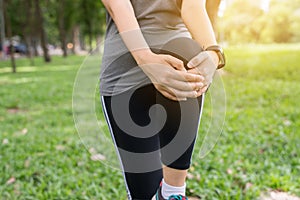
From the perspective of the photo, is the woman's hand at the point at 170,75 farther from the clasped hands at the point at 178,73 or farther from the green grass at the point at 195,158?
the green grass at the point at 195,158

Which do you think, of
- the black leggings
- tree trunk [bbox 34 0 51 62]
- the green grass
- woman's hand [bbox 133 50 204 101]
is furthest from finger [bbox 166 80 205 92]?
tree trunk [bbox 34 0 51 62]

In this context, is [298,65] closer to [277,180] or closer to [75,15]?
[277,180]

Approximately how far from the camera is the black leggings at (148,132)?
1038mm

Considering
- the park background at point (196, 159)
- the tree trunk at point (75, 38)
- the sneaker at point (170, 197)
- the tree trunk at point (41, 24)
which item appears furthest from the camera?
the tree trunk at point (75, 38)

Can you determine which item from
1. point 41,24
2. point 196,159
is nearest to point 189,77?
point 196,159

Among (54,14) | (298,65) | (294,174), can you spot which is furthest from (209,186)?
(54,14)

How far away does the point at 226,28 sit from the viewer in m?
25.2

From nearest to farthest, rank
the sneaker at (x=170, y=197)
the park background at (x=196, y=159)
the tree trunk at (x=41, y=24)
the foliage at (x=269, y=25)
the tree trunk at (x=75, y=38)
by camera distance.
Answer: the sneaker at (x=170, y=197), the park background at (x=196, y=159), the tree trunk at (x=41, y=24), the foliage at (x=269, y=25), the tree trunk at (x=75, y=38)

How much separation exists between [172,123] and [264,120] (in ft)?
10.7

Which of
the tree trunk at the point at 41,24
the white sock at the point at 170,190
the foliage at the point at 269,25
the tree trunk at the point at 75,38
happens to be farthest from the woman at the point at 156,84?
the tree trunk at the point at 75,38

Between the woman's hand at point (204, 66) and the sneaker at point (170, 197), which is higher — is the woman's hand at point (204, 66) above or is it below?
above

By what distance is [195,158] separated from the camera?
9.96 feet

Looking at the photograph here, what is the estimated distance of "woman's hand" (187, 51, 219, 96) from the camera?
3.03ft

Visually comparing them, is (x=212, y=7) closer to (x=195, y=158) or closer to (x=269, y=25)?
(x=195, y=158)
